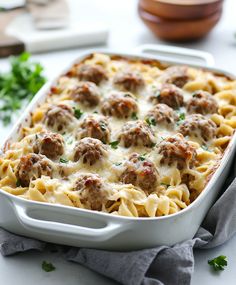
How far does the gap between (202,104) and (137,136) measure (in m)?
0.68

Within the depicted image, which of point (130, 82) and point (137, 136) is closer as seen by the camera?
point (137, 136)

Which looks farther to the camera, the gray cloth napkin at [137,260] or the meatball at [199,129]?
the meatball at [199,129]

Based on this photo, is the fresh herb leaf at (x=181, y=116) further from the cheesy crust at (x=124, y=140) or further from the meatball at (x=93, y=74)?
the meatball at (x=93, y=74)

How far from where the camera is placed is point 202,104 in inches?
186

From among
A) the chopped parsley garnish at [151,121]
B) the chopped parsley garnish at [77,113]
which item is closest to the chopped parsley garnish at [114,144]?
the chopped parsley garnish at [151,121]

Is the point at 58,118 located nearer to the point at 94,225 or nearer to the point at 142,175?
the point at 142,175

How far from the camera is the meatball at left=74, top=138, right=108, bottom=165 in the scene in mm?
4137

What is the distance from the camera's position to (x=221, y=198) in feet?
13.4

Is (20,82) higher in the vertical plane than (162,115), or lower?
lower

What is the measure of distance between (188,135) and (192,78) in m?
0.86

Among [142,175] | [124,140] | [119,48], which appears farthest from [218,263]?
[119,48]

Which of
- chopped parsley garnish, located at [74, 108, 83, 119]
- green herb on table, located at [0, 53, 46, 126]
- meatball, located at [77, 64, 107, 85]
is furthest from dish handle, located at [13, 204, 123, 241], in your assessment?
green herb on table, located at [0, 53, 46, 126]

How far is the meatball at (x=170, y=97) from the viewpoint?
4.83 metres

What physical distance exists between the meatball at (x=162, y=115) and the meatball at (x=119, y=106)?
14 cm
